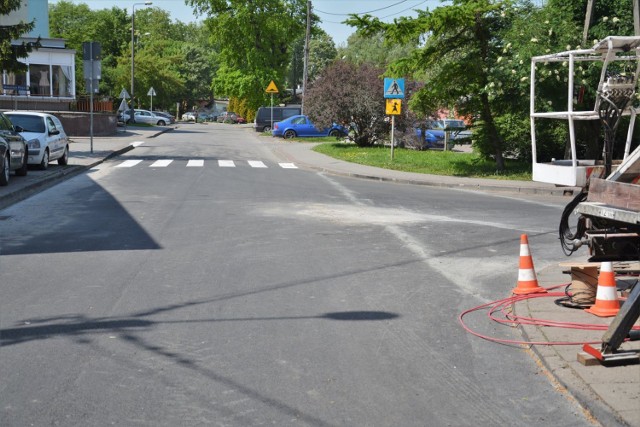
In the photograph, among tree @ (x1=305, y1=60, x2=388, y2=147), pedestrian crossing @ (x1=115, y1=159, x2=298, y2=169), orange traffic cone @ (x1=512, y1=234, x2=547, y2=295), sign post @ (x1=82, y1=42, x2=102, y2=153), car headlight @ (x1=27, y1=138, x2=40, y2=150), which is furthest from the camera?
tree @ (x1=305, y1=60, x2=388, y2=147)

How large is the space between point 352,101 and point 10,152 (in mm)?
19444

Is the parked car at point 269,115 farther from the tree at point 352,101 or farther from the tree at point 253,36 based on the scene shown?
the tree at point 352,101

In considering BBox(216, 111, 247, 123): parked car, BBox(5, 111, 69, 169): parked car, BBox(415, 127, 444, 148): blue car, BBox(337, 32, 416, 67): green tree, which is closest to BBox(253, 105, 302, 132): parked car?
BBox(337, 32, 416, 67): green tree

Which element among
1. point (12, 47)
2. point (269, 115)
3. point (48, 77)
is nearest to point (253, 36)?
point (269, 115)

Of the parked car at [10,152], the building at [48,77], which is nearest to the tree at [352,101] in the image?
the building at [48,77]

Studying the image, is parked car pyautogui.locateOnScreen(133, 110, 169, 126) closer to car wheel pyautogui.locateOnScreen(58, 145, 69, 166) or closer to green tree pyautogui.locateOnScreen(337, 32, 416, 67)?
green tree pyautogui.locateOnScreen(337, 32, 416, 67)

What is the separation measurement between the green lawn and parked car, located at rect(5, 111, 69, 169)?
10258mm

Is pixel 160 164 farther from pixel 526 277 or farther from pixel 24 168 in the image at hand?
pixel 526 277

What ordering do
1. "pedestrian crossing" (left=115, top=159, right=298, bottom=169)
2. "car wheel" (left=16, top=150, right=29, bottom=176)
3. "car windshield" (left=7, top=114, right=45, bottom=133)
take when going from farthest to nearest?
"pedestrian crossing" (left=115, top=159, right=298, bottom=169) → "car windshield" (left=7, top=114, right=45, bottom=133) → "car wheel" (left=16, top=150, right=29, bottom=176)

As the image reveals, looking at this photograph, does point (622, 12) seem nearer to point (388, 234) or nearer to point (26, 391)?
point (388, 234)

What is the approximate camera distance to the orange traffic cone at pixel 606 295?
7328 millimetres

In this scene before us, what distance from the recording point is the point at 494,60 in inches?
920

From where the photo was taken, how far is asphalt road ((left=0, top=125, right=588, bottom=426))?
5152mm

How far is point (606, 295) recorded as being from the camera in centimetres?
A: 739
